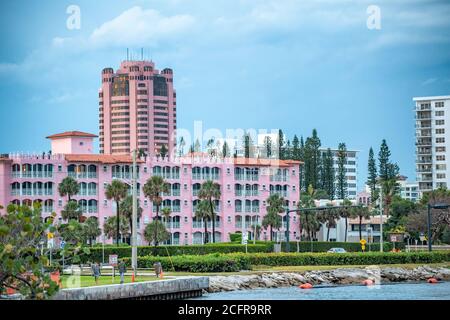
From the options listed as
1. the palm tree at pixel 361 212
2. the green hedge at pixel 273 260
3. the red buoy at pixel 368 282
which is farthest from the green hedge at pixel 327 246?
the red buoy at pixel 368 282

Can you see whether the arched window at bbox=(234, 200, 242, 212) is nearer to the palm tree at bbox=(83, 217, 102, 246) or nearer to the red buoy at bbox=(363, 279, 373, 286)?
the palm tree at bbox=(83, 217, 102, 246)

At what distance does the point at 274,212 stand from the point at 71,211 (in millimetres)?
25385

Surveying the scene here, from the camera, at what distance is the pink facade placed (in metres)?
104

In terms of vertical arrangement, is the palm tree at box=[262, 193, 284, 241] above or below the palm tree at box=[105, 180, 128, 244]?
below

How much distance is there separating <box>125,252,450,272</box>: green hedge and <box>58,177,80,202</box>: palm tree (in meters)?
32.9

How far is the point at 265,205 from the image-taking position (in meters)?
121

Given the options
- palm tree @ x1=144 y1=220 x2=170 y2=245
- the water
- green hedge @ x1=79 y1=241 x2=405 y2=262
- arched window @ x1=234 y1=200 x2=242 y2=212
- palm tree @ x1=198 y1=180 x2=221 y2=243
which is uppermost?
palm tree @ x1=198 y1=180 x2=221 y2=243

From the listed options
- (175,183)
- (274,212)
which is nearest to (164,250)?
(274,212)

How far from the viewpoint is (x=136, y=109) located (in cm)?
16662

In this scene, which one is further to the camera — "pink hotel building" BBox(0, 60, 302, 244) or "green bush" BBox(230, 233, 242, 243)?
"green bush" BBox(230, 233, 242, 243)

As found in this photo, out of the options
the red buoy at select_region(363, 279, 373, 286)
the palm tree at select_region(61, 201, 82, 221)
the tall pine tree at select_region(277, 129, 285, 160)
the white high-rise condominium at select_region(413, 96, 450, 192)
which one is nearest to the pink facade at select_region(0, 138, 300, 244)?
the palm tree at select_region(61, 201, 82, 221)
